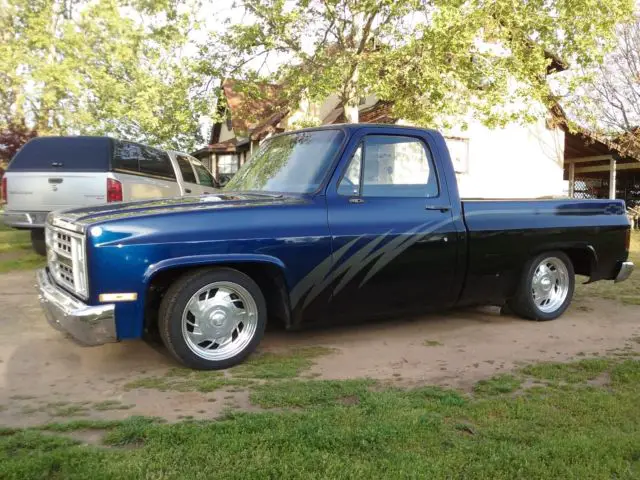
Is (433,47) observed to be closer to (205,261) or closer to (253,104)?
(253,104)

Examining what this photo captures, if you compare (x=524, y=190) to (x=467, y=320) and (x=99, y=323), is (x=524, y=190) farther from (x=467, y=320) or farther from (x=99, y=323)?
(x=99, y=323)

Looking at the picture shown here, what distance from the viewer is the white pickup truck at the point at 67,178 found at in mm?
9023

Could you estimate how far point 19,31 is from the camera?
28062 millimetres

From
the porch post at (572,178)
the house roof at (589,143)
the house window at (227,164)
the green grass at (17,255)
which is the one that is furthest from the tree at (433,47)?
the house window at (227,164)

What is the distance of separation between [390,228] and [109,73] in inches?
801

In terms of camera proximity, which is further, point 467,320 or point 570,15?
point 570,15

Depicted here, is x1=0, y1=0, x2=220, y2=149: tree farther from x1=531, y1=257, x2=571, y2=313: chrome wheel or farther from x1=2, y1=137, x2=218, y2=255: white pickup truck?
x1=531, y1=257, x2=571, y2=313: chrome wheel

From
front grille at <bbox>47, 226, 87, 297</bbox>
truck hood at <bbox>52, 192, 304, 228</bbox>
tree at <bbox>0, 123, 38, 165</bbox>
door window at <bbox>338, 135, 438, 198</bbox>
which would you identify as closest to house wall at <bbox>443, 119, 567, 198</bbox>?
door window at <bbox>338, 135, 438, 198</bbox>

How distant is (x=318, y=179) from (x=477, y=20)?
7.36 meters

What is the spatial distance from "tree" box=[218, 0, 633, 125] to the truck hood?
6.83m

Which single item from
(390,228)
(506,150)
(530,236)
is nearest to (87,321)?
(390,228)

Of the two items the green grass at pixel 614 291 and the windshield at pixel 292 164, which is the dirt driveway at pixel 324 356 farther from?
the windshield at pixel 292 164

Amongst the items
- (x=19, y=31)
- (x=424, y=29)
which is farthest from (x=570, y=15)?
(x=19, y=31)

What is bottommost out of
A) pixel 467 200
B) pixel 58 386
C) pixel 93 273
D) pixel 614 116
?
pixel 58 386
